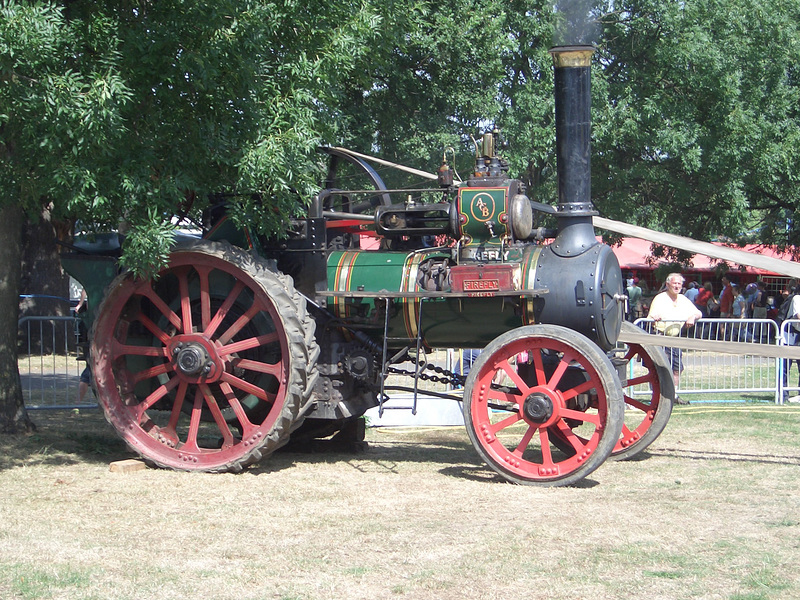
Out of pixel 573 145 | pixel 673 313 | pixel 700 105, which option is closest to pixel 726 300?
pixel 700 105

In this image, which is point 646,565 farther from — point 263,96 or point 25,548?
point 263,96

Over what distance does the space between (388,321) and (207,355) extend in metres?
1.38

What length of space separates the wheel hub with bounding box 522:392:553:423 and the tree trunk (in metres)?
4.32

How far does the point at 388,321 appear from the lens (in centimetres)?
738

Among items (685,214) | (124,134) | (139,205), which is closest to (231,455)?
(139,205)

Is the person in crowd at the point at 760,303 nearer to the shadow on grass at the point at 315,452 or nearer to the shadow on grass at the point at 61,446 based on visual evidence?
the shadow on grass at the point at 315,452

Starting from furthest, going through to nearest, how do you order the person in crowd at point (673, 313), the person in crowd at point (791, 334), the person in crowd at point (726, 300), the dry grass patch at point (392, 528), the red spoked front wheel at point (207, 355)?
1. the person in crowd at point (726, 300)
2. the person in crowd at point (791, 334)
3. the person in crowd at point (673, 313)
4. the red spoked front wheel at point (207, 355)
5. the dry grass patch at point (392, 528)

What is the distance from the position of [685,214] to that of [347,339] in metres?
13.6

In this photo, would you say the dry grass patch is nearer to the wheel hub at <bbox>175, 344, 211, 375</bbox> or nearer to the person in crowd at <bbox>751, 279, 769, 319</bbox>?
the wheel hub at <bbox>175, 344, 211, 375</bbox>

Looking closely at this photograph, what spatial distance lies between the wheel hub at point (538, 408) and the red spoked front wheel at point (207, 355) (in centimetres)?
154

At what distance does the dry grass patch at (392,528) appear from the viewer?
14.5 ft

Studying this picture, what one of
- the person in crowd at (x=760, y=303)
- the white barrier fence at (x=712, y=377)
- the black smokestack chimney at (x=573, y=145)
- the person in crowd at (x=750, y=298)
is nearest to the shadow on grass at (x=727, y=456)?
the black smokestack chimney at (x=573, y=145)

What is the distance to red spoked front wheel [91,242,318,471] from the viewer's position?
272 inches

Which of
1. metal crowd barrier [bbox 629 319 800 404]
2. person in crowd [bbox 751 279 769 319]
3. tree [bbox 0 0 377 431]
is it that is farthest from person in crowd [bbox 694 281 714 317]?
tree [bbox 0 0 377 431]
